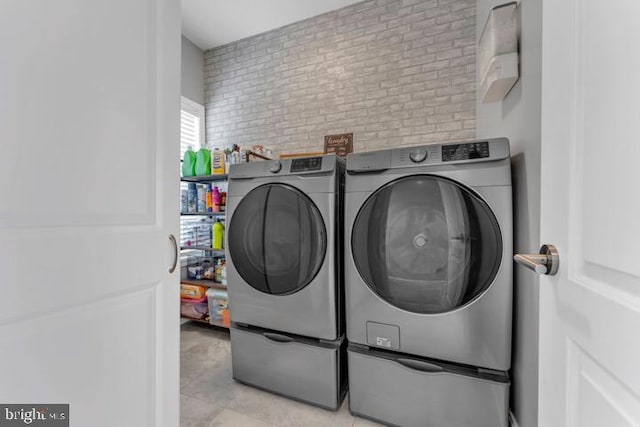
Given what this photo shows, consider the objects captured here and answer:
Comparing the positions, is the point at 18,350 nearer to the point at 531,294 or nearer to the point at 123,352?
the point at 123,352

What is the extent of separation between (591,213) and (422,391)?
116cm

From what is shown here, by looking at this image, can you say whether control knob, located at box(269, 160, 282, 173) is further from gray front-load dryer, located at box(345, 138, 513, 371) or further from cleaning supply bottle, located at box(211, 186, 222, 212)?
cleaning supply bottle, located at box(211, 186, 222, 212)

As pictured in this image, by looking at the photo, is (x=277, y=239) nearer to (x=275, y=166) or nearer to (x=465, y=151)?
(x=275, y=166)

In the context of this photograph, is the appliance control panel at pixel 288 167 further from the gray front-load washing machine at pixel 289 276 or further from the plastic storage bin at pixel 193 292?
the plastic storage bin at pixel 193 292

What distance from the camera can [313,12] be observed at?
251cm

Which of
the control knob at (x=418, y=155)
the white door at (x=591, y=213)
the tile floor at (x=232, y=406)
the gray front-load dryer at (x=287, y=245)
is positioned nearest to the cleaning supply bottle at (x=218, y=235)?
the gray front-load dryer at (x=287, y=245)

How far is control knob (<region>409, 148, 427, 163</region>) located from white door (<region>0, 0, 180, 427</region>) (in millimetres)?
1044

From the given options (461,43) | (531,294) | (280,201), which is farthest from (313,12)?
(531,294)

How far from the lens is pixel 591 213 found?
0.49 metres

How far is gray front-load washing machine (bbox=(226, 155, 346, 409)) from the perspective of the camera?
1.45 meters

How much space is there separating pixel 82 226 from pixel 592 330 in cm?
115

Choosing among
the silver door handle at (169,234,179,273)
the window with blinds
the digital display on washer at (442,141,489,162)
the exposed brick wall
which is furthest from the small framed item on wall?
the silver door handle at (169,234,179,273)

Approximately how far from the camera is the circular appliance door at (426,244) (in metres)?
1.20

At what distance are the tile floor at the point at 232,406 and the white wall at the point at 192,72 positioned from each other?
106 inches
